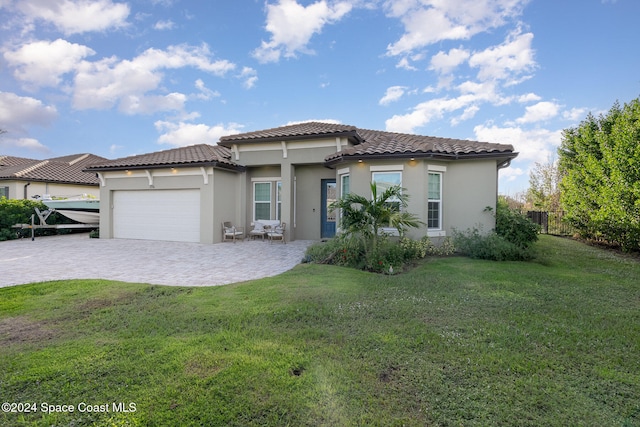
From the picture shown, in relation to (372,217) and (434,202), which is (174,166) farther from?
(434,202)

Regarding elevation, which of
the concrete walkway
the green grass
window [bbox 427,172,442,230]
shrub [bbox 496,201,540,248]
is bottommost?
the concrete walkway

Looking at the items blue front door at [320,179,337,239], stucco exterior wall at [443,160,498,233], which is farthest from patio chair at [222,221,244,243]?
stucco exterior wall at [443,160,498,233]

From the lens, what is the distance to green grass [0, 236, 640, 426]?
8.36 ft

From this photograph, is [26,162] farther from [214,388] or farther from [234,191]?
[214,388]

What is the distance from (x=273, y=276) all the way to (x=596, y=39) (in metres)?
13.9

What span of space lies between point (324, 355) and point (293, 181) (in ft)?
35.9

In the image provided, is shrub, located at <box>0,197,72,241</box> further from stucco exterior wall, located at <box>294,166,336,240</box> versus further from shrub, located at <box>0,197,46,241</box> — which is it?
stucco exterior wall, located at <box>294,166,336,240</box>

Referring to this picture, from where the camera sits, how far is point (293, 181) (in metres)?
13.8

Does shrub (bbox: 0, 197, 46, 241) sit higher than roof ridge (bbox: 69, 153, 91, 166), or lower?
lower

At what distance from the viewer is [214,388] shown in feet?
9.11

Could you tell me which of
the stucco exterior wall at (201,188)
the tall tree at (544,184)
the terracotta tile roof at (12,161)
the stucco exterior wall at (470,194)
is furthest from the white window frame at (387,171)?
the terracotta tile roof at (12,161)

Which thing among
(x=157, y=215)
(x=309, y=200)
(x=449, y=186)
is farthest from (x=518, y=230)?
(x=157, y=215)

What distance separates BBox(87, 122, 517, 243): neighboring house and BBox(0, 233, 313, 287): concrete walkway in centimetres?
144

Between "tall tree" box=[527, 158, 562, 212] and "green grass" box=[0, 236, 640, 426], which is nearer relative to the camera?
"green grass" box=[0, 236, 640, 426]
